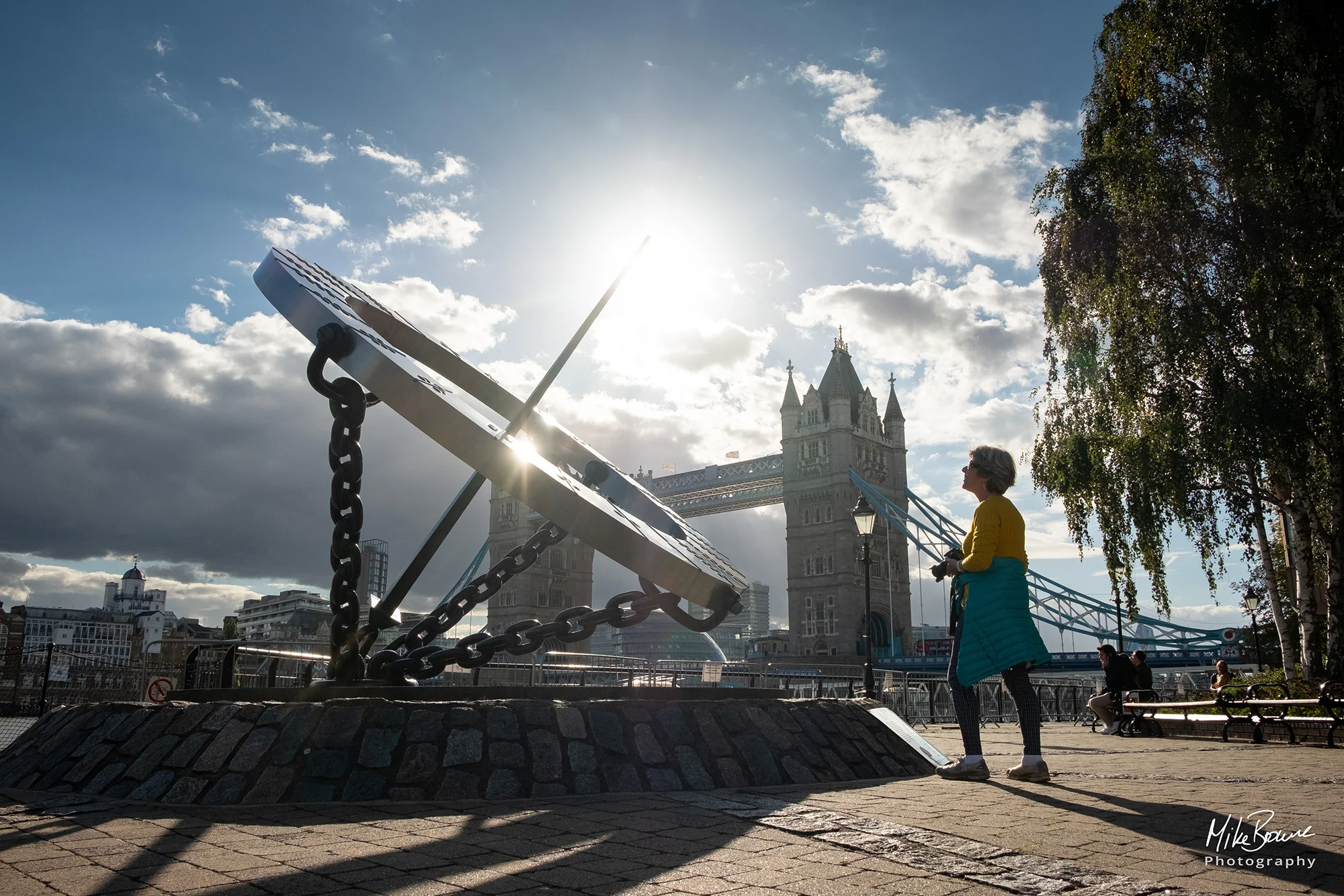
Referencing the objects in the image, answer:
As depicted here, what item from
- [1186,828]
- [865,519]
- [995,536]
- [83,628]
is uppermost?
[83,628]

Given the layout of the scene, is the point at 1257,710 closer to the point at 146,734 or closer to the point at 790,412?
the point at 146,734

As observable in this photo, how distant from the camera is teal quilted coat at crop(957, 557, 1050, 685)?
4594 millimetres

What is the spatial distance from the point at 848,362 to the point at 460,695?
206ft

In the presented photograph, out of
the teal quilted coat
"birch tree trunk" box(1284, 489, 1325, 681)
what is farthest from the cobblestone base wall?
"birch tree trunk" box(1284, 489, 1325, 681)

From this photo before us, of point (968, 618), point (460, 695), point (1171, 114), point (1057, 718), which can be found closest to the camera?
point (968, 618)

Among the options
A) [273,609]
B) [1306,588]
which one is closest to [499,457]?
[1306,588]

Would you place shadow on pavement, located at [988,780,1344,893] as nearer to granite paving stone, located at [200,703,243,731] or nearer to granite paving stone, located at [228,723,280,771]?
granite paving stone, located at [228,723,280,771]

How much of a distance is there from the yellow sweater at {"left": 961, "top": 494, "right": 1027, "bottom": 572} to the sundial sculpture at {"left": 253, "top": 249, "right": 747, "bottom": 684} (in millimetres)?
1199

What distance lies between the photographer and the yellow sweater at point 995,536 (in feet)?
15.4

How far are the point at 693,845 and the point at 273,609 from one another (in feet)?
542

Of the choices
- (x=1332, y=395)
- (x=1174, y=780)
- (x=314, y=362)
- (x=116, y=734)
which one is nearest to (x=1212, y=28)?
(x=1332, y=395)

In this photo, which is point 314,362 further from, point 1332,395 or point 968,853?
point 1332,395

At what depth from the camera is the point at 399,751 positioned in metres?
4.01

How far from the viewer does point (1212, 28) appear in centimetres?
1318
